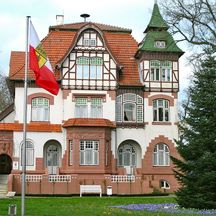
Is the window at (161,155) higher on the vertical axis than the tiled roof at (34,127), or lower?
lower

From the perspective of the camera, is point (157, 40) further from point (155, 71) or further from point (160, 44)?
point (155, 71)

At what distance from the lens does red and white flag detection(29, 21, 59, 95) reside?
14.0 m

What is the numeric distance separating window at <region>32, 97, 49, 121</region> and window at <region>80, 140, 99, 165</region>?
3733mm

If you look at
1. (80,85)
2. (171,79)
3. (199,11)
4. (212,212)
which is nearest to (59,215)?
(212,212)

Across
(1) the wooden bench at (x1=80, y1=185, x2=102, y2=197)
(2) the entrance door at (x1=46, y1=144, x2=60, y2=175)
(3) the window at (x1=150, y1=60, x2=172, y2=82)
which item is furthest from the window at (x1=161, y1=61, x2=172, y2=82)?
(1) the wooden bench at (x1=80, y1=185, x2=102, y2=197)

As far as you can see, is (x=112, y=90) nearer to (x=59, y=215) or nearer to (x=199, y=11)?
(x=199, y=11)

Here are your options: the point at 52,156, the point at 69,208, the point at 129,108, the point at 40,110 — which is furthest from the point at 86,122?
the point at 69,208

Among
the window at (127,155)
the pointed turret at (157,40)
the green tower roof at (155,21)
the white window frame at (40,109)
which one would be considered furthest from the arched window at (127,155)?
the green tower roof at (155,21)

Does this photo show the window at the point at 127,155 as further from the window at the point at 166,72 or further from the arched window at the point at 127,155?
the window at the point at 166,72

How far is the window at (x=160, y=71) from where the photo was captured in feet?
129

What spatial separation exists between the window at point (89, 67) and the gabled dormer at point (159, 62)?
3483mm

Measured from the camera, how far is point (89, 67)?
38.4 metres

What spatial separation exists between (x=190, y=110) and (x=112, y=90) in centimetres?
1931

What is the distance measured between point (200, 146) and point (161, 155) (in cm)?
2020
